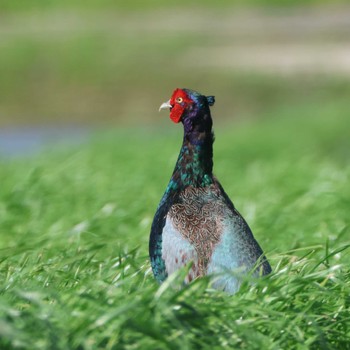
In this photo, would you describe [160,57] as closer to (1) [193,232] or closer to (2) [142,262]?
(2) [142,262]

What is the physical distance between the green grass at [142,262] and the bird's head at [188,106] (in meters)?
0.58

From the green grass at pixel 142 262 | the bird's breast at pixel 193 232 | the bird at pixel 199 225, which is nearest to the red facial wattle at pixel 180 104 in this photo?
the bird at pixel 199 225

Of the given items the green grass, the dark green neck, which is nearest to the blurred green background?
the green grass

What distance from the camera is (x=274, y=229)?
6.19 metres

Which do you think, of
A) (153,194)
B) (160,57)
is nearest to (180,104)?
(153,194)

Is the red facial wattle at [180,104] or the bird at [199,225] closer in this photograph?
the bird at [199,225]

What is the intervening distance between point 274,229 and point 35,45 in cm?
2604

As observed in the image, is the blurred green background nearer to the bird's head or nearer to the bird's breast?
the bird's head

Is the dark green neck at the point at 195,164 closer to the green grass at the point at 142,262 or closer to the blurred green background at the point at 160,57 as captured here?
the green grass at the point at 142,262

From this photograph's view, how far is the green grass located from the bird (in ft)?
0.30

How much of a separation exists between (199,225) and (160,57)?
1017 inches

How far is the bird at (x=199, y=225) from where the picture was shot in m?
3.84

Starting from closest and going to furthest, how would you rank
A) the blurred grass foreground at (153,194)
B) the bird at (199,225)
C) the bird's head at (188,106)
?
1. the blurred grass foreground at (153,194)
2. the bird at (199,225)
3. the bird's head at (188,106)

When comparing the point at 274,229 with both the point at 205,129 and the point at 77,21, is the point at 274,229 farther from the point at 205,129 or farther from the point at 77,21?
the point at 77,21
